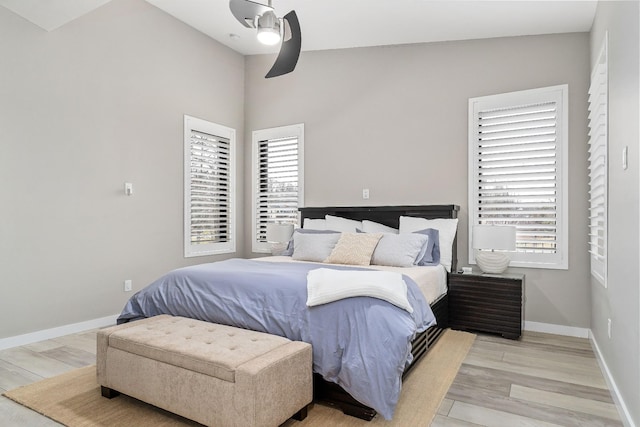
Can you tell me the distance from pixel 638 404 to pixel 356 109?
4160 millimetres

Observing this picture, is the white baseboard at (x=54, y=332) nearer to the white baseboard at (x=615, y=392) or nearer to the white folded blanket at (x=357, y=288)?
the white folded blanket at (x=357, y=288)

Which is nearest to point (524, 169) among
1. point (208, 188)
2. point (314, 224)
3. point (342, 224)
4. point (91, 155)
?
point (342, 224)

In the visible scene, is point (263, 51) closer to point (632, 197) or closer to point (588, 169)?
point (588, 169)

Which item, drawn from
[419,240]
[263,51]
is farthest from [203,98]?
[419,240]

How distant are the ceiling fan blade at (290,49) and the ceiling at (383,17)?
112cm

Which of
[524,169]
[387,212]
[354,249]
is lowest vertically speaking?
[354,249]

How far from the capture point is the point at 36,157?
3.81 metres

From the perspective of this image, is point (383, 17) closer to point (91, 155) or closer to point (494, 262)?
point (494, 262)

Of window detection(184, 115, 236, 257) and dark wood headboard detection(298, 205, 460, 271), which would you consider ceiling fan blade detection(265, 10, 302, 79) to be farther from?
window detection(184, 115, 236, 257)

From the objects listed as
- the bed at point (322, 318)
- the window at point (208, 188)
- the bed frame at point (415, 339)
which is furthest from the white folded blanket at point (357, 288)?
the window at point (208, 188)

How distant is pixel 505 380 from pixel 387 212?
2339 millimetres

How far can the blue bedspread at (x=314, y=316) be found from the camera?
2320 millimetres

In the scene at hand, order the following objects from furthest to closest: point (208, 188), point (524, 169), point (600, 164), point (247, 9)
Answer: point (208, 188), point (524, 169), point (600, 164), point (247, 9)

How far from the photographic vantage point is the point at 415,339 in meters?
3.07
